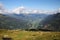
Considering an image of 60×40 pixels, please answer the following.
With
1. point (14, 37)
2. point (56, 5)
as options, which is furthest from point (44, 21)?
point (14, 37)

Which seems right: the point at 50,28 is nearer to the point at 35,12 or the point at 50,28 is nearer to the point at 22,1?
the point at 35,12

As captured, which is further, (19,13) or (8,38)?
(19,13)

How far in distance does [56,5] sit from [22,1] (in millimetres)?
1828

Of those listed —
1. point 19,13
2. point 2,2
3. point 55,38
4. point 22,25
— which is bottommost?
point 55,38

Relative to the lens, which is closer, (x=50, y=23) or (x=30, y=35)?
(x=30, y=35)

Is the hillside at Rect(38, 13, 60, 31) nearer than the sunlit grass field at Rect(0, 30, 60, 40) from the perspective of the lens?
No

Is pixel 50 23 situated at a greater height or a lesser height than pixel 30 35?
greater

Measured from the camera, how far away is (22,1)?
757 centimetres

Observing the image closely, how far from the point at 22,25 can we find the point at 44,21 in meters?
1.19

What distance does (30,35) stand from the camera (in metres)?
7.15

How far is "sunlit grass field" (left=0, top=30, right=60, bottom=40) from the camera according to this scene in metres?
7.07

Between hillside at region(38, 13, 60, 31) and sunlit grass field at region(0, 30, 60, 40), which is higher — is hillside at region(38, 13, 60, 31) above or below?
above

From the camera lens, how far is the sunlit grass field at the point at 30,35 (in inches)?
279

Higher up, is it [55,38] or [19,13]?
[19,13]
